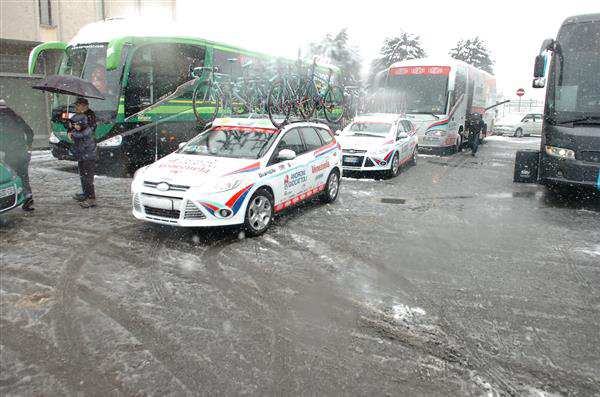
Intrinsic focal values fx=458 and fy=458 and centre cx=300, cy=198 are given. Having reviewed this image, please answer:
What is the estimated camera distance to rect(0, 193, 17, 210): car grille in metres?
6.36

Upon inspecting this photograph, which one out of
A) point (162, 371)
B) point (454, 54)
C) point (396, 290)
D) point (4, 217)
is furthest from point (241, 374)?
point (454, 54)

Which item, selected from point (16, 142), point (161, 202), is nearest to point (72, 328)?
point (161, 202)

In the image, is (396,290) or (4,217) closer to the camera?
(396,290)

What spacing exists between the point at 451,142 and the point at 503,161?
202 centimetres

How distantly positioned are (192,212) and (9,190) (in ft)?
9.22

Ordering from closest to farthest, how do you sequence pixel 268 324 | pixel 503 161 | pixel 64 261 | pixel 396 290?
pixel 268 324 → pixel 396 290 → pixel 64 261 → pixel 503 161

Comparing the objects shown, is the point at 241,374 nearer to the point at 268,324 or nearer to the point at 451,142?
the point at 268,324

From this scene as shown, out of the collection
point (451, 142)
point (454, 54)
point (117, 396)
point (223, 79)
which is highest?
point (454, 54)

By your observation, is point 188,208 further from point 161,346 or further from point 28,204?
point 28,204

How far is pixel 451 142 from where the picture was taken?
1758 centimetres

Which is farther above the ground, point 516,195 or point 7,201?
point 7,201

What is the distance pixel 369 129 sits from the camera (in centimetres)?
1294

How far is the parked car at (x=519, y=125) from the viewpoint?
104ft

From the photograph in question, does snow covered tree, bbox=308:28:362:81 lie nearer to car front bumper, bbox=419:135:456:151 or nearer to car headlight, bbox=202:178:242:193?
car front bumper, bbox=419:135:456:151
